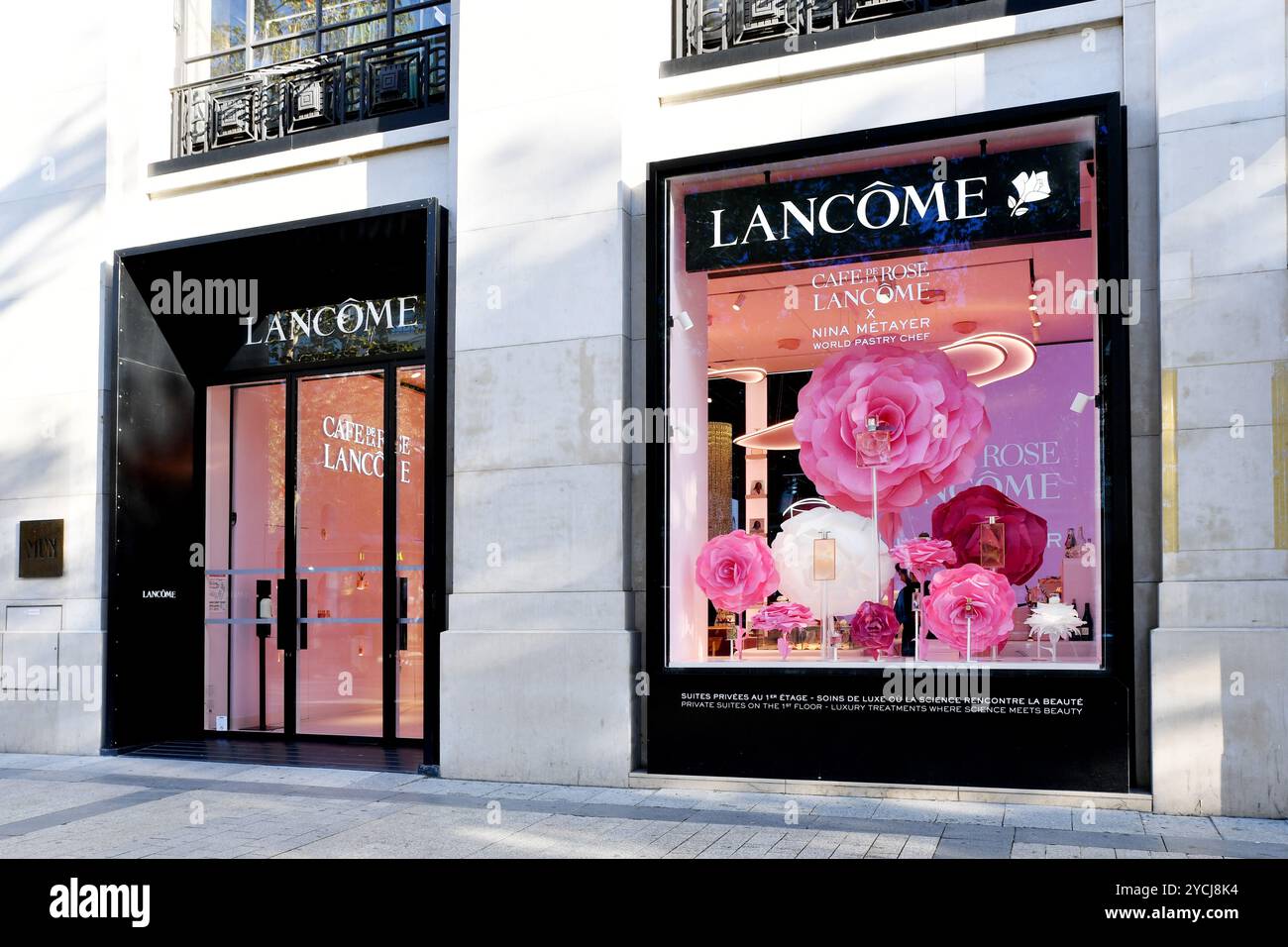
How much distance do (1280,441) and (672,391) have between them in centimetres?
398

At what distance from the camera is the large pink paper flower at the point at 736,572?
8.65 metres

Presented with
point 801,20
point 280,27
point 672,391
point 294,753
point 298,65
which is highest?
point 280,27

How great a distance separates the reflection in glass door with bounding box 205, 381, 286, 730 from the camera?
11.2m

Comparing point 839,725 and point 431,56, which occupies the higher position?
point 431,56

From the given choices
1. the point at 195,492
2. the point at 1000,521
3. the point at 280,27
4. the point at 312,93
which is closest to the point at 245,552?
the point at 195,492

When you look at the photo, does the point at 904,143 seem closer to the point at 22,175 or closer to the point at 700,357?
the point at 700,357

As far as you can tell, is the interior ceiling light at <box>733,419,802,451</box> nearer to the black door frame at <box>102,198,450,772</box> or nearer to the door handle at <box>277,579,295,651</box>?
the black door frame at <box>102,198,450,772</box>

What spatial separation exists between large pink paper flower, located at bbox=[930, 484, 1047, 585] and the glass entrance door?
464 cm

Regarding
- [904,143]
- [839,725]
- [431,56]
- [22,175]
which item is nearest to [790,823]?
[839,725]

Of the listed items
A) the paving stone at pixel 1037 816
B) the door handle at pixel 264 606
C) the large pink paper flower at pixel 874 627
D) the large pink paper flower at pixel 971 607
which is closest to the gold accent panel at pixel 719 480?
the large pink paper flower at pixel 874 627

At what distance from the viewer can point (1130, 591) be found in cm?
739

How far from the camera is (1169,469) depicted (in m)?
7.35

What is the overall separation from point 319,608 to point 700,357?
4525 mm

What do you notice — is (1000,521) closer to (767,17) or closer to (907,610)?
(907,610)
